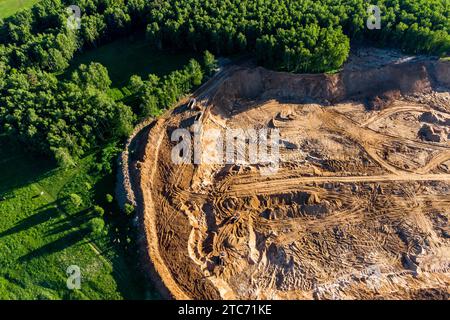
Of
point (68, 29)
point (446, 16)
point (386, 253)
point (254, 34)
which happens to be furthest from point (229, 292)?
point (446, 16)

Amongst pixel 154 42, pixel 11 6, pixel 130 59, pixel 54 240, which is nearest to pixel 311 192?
pixel 54 240

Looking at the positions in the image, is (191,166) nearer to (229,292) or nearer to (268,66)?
(229,292)

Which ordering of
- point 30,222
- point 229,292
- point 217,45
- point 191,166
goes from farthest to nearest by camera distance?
1. point 217,45
2. point 191,166
3. point 30,222
4. point 229,292

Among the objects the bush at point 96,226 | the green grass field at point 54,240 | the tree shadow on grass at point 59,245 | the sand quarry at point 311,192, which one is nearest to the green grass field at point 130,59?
the sand quarry at point 311,192

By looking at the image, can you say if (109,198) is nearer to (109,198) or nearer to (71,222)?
(109,198)

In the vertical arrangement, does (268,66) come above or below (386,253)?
above
